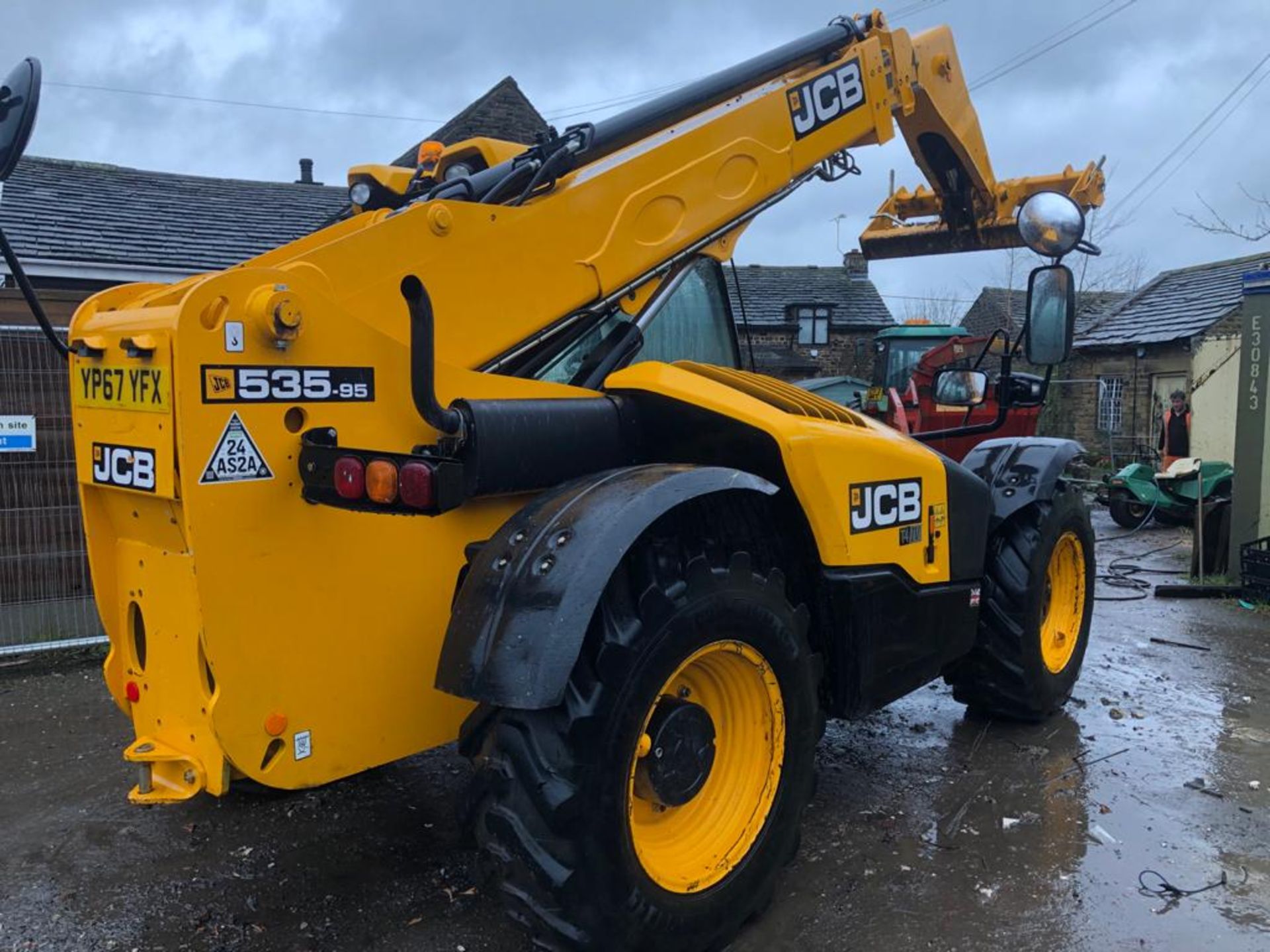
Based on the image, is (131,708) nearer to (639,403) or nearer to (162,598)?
(162,598)

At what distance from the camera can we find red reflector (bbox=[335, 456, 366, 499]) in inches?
88.0

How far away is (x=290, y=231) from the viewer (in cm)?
1102

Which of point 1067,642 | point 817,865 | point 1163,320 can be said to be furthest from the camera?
point 1163,320

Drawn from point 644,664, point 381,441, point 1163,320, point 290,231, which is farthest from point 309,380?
point 1163,320

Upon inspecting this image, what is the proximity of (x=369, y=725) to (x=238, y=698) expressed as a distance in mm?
375

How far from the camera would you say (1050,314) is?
3.85 meters

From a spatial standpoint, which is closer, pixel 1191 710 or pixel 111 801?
pixel 111 801

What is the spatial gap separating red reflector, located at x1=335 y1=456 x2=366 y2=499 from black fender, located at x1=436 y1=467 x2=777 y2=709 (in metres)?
0.37

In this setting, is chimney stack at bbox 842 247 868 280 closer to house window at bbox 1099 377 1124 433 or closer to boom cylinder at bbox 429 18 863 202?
house window at bbox 1099 377 1124 433

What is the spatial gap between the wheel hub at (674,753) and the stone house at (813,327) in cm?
2385

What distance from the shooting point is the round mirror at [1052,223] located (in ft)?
12.1

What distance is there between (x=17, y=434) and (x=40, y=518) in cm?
55

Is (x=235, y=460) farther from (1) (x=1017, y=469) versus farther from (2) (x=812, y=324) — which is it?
(2) (x=812, y=324)

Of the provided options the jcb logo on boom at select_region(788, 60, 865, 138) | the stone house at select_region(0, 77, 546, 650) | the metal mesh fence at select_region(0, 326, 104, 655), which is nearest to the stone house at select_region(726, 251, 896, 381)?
the stone house at select_region(0, 77, 546, 650)
